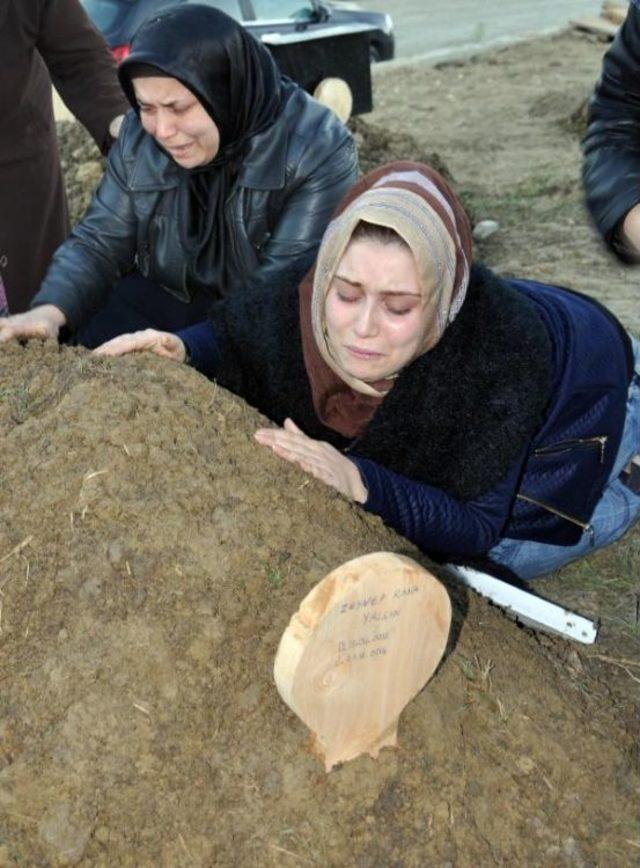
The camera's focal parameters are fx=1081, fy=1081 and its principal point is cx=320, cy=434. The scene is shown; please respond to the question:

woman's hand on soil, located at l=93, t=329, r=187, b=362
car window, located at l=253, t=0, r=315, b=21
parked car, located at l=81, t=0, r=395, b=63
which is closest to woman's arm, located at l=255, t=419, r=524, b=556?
woman's hand on soil, located at l=93, t=329, r=187, b=362

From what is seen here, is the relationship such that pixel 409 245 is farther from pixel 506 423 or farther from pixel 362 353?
pixel 506 423

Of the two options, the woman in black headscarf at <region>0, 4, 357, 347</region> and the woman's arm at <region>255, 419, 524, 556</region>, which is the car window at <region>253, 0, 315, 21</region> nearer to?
the woman in black headscarf at <region>0, 4, 357, 347</region>

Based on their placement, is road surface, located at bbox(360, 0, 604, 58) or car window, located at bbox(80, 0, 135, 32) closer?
car window, located at bbox(80, 0, 135, 32)

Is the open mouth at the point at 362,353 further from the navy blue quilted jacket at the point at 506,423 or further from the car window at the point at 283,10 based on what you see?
the car window at the point at 283,10

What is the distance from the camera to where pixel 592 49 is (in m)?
14.6

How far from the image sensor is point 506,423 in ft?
9.23

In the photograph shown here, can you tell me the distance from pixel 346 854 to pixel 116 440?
39.9 inches

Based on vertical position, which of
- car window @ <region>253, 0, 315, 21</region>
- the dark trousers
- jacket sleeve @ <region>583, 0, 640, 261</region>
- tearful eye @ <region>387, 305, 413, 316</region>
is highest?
jacket sleeve @ <region>583, 0, 640, 261</region>

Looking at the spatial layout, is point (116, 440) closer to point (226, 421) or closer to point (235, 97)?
point (226, 421)

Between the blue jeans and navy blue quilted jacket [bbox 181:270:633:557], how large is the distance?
10 cm

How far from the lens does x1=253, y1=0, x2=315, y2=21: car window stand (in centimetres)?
954

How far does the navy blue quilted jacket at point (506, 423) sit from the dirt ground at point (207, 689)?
0.19 meters

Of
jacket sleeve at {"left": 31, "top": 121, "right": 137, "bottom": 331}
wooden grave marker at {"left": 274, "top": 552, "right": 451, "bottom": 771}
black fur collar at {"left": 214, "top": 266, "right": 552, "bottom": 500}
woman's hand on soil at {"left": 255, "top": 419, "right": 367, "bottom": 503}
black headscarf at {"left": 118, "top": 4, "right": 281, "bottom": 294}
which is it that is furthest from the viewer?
jacket sleeve at {"left": 31, "top": 121, "right": 137, "bottom": 331}

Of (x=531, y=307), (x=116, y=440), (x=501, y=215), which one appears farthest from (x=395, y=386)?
(x=501, y=215)
